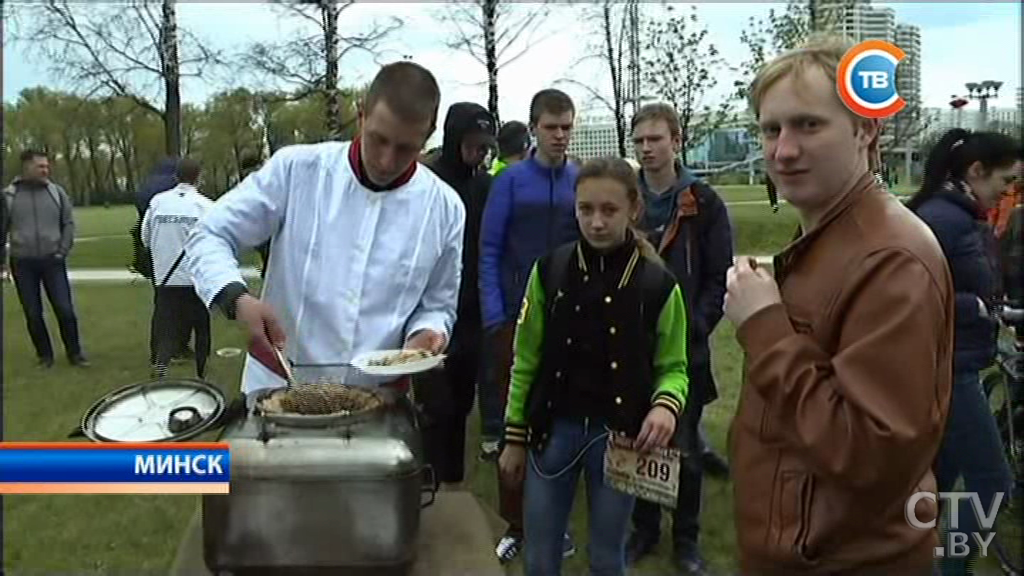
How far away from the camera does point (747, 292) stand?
1.01 meters

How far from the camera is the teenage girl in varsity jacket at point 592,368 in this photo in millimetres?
1812

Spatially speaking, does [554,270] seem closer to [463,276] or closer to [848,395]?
[848,395]

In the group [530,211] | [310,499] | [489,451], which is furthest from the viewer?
[489,451]

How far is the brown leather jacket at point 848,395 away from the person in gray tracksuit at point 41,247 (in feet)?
17.0

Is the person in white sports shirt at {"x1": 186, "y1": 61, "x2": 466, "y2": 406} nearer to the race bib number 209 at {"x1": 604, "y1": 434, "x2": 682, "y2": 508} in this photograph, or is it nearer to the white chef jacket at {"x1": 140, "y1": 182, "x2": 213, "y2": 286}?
the race bib number 209 at {"x1": 604, "y1": 434, "x2": 682, "y2": 508}

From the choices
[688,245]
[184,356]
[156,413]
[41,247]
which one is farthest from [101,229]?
[156,413]

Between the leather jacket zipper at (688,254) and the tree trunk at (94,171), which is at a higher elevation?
the tree trunk at (94,171)

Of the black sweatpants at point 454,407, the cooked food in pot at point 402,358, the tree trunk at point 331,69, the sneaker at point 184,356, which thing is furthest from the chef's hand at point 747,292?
the sneaker at point 184,356

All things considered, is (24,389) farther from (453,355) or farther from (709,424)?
(709,424)

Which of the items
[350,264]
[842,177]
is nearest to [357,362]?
[350,264]

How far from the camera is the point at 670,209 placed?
8.38 ft

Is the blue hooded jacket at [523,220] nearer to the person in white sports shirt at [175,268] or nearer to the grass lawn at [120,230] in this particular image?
the grass lawn at [120,230]

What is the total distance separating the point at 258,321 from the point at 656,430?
77 centimetres

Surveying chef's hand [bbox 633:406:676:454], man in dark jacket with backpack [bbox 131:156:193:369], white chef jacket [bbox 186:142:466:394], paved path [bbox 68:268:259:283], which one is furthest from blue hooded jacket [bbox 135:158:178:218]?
paved path [bbox 68:268:259:283]
